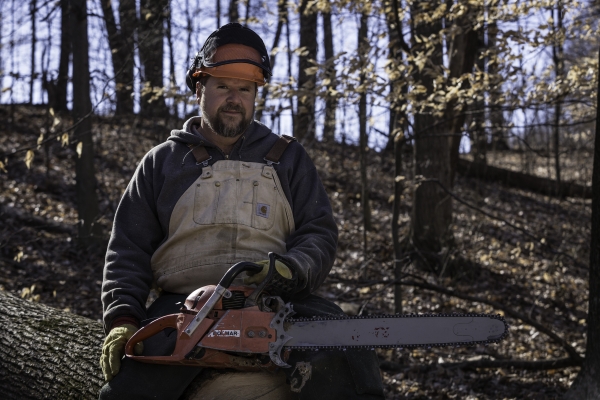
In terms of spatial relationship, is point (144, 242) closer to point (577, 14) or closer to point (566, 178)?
point (577, 14)

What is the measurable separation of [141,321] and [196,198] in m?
0.63

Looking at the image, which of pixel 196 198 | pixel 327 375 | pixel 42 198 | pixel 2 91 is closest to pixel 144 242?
pixel 196 198

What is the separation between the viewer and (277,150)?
3.15m

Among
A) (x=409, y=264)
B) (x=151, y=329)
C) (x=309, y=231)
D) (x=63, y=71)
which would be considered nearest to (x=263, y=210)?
(x=309, y=231)

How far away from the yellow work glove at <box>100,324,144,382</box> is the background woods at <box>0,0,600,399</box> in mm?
2792

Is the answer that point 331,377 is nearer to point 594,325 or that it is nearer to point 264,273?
point 264,273

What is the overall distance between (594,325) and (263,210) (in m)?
2.86

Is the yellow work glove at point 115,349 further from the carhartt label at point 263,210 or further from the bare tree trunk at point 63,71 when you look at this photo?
the bare tree trunk at point 63,71

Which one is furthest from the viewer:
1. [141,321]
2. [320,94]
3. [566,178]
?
[566,178]

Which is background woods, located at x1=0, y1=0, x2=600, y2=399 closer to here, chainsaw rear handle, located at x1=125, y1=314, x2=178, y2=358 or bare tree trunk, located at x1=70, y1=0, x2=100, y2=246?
bare tree trunk, located at x1=70, y1=0, x2=100, y2=246

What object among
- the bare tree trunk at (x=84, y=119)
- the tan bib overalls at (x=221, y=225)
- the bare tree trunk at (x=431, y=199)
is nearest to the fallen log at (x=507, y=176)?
the bare tree trunk at (x=431, y=199)

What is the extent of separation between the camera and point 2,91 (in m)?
5.25

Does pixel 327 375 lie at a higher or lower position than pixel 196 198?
lower

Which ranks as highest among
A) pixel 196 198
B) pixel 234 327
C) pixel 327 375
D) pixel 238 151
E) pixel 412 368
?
pixel 238 151
